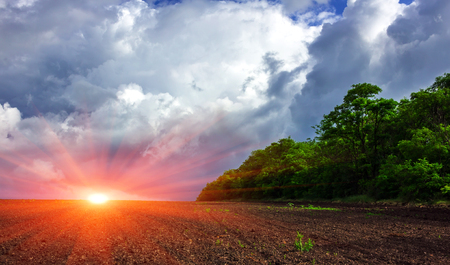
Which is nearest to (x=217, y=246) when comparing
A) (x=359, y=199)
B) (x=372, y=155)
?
(x=359, y=199)

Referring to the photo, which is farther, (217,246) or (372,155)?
(372,155)

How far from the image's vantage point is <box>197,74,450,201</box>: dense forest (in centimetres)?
2186

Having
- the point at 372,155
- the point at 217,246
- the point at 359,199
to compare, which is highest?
the point at 372,155

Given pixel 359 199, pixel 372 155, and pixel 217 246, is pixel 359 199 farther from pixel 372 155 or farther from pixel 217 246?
pixel 217 246

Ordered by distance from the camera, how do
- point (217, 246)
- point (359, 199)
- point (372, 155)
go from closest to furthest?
point (217, 246) < point (359, 199) < point (372, 155)

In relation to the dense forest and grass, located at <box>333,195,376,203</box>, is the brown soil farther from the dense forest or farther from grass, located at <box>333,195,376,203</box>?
grass, located at <box>333,195,376,203</box>

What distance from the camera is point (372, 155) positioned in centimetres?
3294

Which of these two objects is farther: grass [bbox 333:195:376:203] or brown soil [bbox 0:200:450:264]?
grass [bbox 333:195:376:203]

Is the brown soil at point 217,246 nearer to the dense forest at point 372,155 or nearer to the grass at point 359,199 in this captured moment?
the dense forest at point 372,155

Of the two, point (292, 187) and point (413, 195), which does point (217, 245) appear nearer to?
point (413, 195)

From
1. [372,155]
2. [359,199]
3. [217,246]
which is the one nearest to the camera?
[217,246]

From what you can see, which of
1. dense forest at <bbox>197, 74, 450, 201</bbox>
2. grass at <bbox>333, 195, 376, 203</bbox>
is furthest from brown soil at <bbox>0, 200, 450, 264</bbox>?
grass at <bbox>333, 195, 376, 203</bbox>

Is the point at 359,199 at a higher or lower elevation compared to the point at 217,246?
lower

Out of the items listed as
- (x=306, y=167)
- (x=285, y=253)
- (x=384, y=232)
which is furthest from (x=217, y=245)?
(x=306, y=167)
